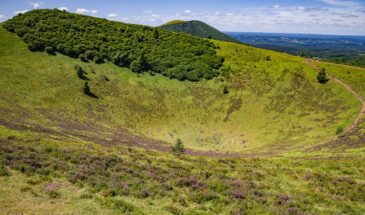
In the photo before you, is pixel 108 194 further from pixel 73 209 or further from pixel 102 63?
pixel 102 63

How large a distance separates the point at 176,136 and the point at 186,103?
1515 cm

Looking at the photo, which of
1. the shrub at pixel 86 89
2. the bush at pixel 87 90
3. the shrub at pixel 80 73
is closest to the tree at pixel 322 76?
the bush at pixel 87 90

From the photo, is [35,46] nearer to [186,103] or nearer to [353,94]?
[186,103]

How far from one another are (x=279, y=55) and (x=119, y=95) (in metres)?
53.0

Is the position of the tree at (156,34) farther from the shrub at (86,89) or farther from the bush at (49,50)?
the shrub at (86,89)

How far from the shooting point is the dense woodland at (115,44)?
7812 centimetres

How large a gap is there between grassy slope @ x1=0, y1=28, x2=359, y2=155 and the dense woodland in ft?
10.0

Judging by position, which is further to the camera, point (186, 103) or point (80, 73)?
point (186, 103)

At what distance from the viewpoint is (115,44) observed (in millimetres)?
85000

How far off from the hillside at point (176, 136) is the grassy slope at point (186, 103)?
264 mm

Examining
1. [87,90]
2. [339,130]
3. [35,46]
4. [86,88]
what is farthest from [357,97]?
[35,46]

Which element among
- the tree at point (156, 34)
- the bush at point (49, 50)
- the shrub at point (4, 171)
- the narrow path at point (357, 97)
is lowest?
the narrow path at point (357, 97)

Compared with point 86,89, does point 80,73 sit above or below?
above

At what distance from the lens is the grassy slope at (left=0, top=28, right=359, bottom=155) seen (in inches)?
2154
